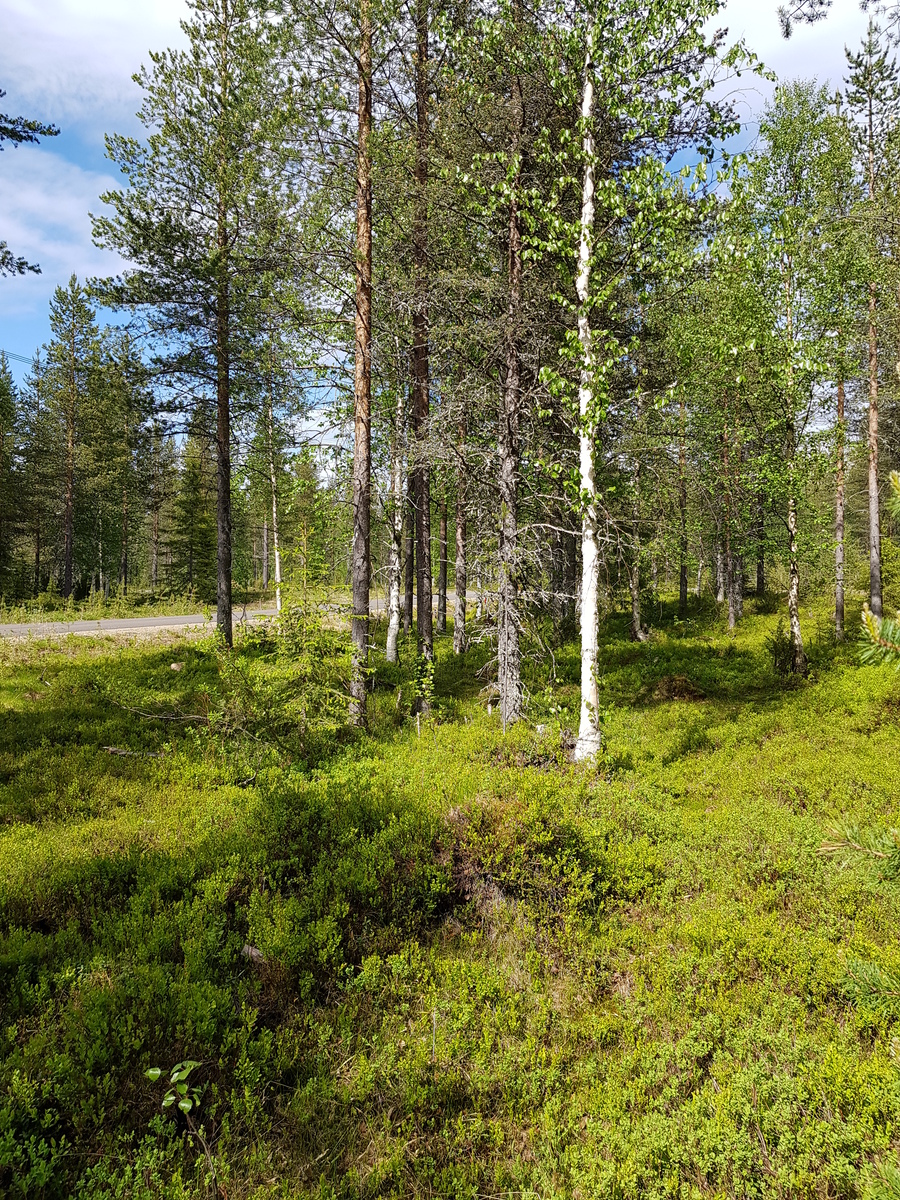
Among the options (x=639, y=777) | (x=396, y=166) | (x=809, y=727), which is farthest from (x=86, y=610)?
(x=809, y=727)

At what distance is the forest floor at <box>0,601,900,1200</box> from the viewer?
2908mm

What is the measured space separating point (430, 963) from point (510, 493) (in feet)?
21.8

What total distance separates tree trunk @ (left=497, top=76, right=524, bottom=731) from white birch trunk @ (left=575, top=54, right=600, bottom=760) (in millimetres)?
1194

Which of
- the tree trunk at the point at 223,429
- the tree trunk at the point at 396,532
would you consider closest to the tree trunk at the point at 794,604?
the tree trunk at the point at 396,532

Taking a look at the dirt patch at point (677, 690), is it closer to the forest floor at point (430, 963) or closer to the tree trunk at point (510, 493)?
the forest floor at point (430, 963)

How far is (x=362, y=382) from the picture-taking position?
366 inches

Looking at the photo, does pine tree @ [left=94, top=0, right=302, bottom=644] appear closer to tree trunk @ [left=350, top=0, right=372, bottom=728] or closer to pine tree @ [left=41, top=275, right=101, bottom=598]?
tree trunk @ [left=350, top=0, right=372, bottom=728]

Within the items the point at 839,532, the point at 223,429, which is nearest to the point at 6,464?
the point at 223,429

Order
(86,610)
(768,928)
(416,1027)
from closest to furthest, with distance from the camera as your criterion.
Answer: (416,1027) < (768,928) < (86,610)

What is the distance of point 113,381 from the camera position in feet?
44.1

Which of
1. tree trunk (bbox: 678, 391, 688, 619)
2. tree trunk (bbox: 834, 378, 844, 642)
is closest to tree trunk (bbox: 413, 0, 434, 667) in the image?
tree trunk (bbox: 678, 391, 688, 619)

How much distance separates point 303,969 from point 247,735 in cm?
410

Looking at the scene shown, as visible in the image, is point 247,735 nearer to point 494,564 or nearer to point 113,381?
point 494,564

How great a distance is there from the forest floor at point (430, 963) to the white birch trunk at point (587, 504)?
2.07 ft
